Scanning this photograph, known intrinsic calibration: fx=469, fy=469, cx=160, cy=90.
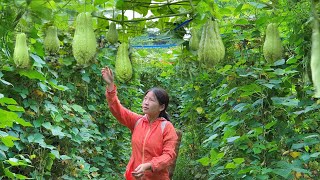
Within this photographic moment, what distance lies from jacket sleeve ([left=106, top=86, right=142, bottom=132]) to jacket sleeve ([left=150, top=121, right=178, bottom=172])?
32 centimetres

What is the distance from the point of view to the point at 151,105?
11.4 feet

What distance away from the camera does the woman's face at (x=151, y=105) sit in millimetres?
3455

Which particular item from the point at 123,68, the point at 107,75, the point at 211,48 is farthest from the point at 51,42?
the point at 107,75

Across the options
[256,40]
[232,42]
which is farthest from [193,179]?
[256,40]

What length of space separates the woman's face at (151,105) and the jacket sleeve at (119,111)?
151mm

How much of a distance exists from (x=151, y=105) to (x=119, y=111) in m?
0.24

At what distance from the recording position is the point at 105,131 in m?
6.24

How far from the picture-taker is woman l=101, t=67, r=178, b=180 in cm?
329

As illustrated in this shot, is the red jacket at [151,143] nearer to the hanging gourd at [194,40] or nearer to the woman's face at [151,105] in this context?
the woman's face at [151,105]

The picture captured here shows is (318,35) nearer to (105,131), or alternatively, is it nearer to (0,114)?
(0,114)

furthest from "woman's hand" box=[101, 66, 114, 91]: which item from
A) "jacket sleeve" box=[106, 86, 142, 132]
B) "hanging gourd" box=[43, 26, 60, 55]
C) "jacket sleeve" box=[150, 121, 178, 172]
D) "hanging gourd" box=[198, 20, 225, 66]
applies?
"hanging gourd" box=[198, 20, 225, 66]

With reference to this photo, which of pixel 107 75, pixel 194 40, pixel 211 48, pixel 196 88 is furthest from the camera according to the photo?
Result: pixel 196 88

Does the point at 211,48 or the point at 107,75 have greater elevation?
the point at 211,48

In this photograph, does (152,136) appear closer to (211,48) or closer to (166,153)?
(166,153)
